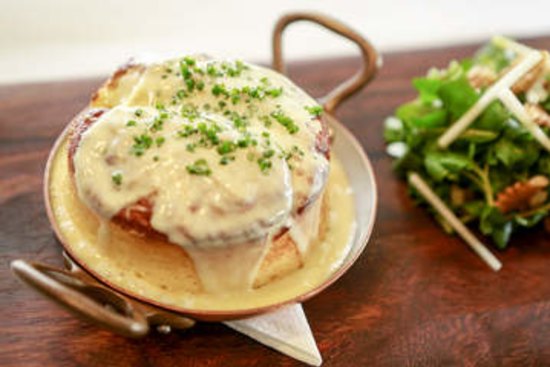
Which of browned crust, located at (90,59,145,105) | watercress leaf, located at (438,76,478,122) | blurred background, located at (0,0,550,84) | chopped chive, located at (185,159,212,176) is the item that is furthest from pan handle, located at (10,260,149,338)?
blurred background, located at (0,0,550,84)

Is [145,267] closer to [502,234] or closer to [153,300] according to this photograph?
[153,300]

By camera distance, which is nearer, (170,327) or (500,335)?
(170,327)

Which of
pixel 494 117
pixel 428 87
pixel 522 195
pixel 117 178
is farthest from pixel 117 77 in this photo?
pixel 522 195

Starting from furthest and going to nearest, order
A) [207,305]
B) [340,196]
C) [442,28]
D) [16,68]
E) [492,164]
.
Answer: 1. [442,28]
2. [16,68]
3. [492,164]
4. [340,196]
5. [207,305]

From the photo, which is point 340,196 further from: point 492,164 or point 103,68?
point 103,68

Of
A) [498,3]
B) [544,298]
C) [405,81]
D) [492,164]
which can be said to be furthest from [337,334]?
[498,3]

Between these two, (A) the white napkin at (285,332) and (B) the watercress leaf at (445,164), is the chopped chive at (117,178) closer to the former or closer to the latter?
(A) the white napkin at (285,332)

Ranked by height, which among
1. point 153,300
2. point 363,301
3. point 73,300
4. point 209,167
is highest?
point 209,167

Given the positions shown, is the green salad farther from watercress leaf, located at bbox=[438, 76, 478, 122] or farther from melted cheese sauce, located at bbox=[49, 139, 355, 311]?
melted cheese sauce, located at bbox=[49, 139, 355, 311]
